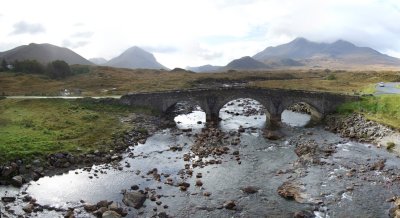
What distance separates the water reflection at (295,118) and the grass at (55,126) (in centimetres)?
2627

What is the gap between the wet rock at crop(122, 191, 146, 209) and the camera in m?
35.7

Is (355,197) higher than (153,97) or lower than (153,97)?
lower

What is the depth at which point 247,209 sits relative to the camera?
34.9m

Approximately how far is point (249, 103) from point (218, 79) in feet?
196

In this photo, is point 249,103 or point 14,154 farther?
point 249,103

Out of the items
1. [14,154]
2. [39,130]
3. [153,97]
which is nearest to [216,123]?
[153,97]

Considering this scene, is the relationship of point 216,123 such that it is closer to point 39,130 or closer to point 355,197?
point 39,130

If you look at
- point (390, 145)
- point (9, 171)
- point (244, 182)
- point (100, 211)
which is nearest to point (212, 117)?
point (390, 145)

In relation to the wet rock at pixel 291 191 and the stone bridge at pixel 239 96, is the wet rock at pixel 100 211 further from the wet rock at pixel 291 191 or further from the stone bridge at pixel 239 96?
the stone bridge at pixel 239 96

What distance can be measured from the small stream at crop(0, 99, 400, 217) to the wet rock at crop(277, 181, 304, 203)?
1.71 ft

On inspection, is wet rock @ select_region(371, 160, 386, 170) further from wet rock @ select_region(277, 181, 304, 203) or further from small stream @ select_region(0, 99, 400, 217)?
wet rock @ select_region(277, 181, 304, 203)

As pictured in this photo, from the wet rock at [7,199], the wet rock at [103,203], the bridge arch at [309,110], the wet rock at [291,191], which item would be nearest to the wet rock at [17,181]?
the wet rock at [7,199]

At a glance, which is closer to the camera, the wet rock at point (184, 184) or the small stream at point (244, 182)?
the small stream at point (244, 182)

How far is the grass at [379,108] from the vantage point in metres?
59.7
